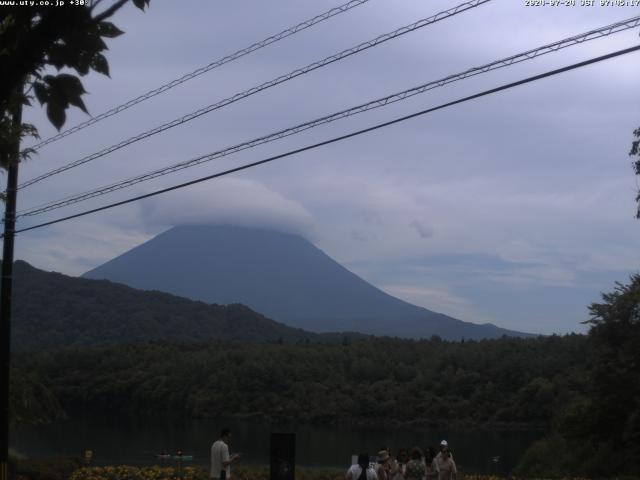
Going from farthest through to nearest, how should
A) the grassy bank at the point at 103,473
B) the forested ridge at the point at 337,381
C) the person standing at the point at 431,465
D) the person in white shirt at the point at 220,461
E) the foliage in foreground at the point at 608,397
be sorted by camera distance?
the forested ridge at the point at 337,381
the foliage in foreground at the point at 608,397
the grassy bank at the point at 103,473
the person standing at the point at 431,465
the person in white shirt at the point at 220,461

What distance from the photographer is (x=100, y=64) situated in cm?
386

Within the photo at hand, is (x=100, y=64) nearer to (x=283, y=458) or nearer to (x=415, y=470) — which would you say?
(x=283, y=458)

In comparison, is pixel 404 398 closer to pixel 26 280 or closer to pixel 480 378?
pixel 480 378

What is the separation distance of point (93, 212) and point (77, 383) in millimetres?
65234

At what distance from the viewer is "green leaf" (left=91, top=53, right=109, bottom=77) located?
383cm

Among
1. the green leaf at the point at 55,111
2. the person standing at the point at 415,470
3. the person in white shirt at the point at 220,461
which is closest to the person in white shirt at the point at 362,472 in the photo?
the person in white shirt at the point at 220,461

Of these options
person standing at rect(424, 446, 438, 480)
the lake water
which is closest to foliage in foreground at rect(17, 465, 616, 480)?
person standing at rect(424, 446, 438, 480)

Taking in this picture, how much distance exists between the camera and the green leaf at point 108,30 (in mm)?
3776

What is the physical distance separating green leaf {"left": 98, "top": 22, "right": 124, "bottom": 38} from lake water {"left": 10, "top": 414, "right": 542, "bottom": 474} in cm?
3222

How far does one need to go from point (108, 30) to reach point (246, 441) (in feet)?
167

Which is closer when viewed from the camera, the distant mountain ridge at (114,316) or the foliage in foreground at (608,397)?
the foliage in foreground at (608,397)

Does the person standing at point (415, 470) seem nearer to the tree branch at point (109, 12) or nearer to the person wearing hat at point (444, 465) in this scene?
the person wearing hat at point (444, 465)

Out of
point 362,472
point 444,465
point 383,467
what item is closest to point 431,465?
point 444,465

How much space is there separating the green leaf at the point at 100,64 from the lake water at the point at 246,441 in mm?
32125
